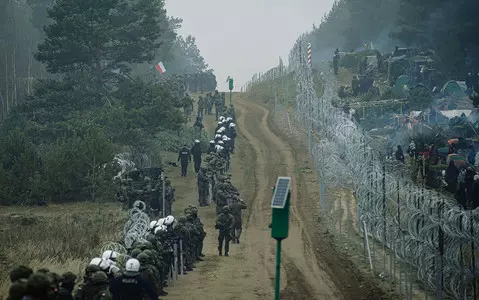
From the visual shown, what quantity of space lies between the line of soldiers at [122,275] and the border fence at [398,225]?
4939 millimetres

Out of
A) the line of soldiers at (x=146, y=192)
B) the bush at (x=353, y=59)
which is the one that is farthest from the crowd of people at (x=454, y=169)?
the bush at (x=353, y=59)

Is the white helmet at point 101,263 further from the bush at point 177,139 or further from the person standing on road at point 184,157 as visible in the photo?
the bush at point 177,139

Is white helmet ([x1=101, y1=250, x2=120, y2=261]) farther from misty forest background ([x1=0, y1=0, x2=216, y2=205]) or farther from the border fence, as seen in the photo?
misty forest background ([x1=0, y1=0, x2=216, y2=205])

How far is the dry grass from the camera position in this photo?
20.2m

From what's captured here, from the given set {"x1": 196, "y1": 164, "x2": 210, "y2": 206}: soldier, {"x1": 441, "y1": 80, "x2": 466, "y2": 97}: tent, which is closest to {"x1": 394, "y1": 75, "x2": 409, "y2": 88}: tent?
{"x1": 441, "y1": 80, "x2": 466, "y2": 97}: tent

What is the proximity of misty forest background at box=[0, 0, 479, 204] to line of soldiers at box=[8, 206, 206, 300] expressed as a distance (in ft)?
46.5

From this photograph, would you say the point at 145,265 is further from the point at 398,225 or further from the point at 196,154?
the point at 196,154

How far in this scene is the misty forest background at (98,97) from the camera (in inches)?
1299

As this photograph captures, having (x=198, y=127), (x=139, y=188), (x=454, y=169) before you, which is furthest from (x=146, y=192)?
(x=198, y=127)

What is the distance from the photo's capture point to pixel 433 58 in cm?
5353

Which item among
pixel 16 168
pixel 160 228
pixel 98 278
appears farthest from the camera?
pixel 16 168

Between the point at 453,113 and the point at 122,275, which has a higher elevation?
the point at 453,113

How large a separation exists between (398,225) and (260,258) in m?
5.17

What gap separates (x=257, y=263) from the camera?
20781 mm
